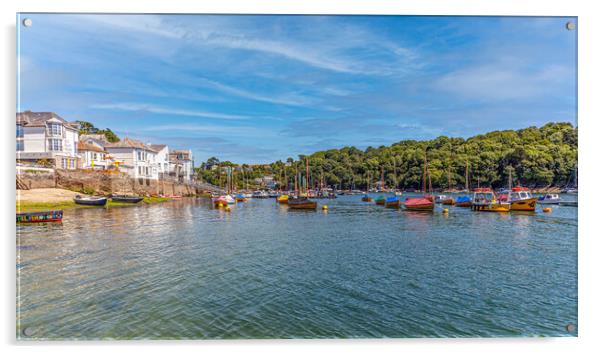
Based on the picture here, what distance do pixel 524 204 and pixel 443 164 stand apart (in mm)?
17008

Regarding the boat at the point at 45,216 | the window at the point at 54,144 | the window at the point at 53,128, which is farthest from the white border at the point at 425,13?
the window at the point at 54,144

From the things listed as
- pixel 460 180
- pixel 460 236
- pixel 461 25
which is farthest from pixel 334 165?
pixel 461 25

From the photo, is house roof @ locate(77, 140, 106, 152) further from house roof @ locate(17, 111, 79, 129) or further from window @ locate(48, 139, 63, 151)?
house roof @ locate(17, 111, 79, 129)

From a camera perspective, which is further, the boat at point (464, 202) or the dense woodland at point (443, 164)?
the boat at point (464, 202)

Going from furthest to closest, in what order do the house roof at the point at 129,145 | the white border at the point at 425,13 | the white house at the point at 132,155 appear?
the white house at the point at 132,155 < the house roof at the point at 129,145 < the white border at the point at 425,13

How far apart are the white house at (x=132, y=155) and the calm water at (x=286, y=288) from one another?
1815cm

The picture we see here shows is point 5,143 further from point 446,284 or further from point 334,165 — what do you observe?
point 334,165

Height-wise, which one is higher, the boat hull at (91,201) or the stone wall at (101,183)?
the stone wall at (101,183)

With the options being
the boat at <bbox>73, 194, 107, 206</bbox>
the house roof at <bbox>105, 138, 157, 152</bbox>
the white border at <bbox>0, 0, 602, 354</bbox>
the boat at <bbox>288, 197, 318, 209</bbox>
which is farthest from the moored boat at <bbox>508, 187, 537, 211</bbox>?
the house roof at <bbox>105, 138, 157, 152</bbox>

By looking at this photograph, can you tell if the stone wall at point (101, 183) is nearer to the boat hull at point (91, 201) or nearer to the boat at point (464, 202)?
the boat hull at point (91, 201)

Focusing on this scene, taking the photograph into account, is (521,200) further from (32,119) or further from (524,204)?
(32,119)

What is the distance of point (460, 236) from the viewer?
43.9 feet

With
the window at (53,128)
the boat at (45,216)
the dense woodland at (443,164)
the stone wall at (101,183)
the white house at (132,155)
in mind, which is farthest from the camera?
the white house at (132,155)

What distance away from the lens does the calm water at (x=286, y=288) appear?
496 centimetres
